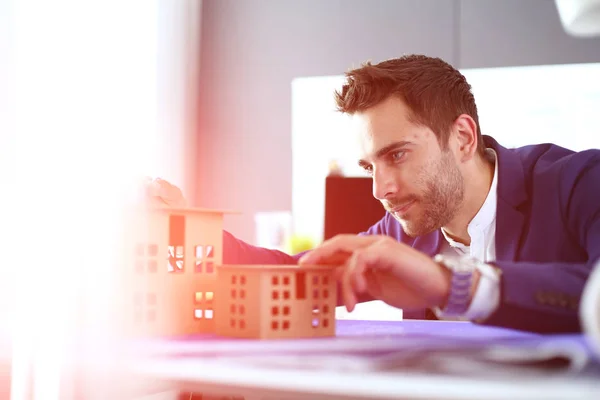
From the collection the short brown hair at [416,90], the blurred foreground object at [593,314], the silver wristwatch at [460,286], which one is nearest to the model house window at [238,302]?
the silver wristwatch at [460,286]

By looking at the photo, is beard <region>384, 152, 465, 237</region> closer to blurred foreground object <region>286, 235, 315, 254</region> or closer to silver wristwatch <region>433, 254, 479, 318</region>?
silver wristwatch <region>433, 254, 479, 318</region>

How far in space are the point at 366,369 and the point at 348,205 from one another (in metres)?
Result: 1.40

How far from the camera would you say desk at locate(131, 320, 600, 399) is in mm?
476

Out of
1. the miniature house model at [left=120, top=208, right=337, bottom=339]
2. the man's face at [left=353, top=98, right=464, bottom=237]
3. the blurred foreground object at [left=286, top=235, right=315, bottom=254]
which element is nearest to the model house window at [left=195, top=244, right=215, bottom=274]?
the miniature house model at [left=120, top=208, right=337, bottom=339]

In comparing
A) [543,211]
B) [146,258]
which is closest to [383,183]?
[543,211]

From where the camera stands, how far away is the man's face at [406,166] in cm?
155

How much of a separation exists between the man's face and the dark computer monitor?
0.29 metres

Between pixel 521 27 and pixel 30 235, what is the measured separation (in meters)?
3.49

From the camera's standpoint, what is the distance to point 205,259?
2.97 feet

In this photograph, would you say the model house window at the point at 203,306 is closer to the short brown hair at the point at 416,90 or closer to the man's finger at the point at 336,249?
the man's finger at the point at 336,249

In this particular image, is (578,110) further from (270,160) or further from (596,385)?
(596,385)

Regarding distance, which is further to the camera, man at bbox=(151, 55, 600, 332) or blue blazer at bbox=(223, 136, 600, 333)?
blue blazer at bbox=(223, 136, 600, 333)

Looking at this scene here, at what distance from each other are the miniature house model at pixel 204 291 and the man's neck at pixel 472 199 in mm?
981

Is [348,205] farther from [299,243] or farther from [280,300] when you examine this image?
[299,243]
